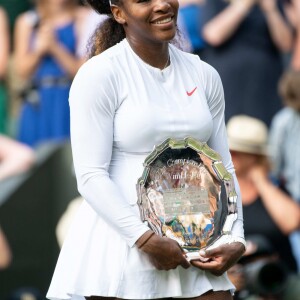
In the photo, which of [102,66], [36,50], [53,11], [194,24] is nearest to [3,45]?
[36,50]

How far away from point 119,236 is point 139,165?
235 mm

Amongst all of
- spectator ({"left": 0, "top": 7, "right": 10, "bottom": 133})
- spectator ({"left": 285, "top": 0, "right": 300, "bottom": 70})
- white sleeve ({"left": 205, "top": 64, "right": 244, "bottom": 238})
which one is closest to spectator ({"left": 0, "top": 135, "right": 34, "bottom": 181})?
spectator ({"left": 0, "top": 7, "right": 10, "bottom": 133})

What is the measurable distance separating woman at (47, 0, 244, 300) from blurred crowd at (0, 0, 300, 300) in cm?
279

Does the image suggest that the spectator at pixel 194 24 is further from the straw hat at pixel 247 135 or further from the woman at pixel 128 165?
the woman at pixel 128 165

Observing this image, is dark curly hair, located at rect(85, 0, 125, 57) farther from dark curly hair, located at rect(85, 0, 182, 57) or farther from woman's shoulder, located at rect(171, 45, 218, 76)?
woman's shoulder, located at rect(171, 45, 218, 76)

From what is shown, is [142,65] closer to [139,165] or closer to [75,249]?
[139,165]

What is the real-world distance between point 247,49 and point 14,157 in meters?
1.64

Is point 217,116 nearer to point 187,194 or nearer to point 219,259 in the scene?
point 187,194

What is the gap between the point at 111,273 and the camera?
354 cm

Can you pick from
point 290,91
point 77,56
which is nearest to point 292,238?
point 290,91

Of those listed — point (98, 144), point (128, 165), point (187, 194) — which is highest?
point (98, 144)

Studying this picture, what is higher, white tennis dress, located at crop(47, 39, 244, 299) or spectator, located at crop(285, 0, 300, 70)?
white tennis dress, located at crop(47, 39, 244, 299)

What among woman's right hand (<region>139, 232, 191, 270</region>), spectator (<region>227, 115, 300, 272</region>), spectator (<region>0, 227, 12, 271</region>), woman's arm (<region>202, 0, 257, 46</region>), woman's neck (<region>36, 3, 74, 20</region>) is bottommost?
spectator (<region>0, 227, 12, 271</region>)

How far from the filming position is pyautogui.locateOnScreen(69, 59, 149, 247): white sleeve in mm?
3484
